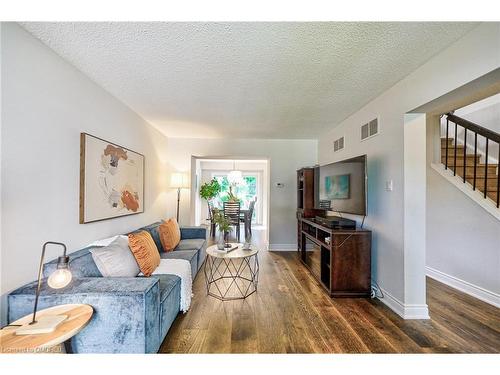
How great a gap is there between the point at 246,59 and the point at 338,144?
2591 millimetres

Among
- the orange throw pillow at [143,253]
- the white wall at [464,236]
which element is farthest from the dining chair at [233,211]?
the white wall at [464,236]

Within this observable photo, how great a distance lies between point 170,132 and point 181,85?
2.14 m

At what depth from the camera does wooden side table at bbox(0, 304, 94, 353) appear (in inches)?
41.4

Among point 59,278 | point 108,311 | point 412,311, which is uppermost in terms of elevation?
point 59,278

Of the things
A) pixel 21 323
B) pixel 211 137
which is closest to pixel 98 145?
pixel 21 323

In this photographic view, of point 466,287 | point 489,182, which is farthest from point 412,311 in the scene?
point 489,182

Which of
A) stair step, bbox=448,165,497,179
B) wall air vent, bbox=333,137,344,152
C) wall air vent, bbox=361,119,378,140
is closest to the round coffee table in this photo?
wall air vent, bbox=361,119,378,140

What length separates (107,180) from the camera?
98.4 inches

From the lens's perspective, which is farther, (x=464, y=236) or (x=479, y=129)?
(x=479, y=129)

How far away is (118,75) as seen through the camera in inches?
86.4

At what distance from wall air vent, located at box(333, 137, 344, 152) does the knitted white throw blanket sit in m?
3.11

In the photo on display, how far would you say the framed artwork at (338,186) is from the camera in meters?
2.97

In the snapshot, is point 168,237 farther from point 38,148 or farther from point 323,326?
point 323,326

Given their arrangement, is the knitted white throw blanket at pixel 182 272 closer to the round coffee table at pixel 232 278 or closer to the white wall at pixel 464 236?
A: the round coffee table at pixel 232 278
